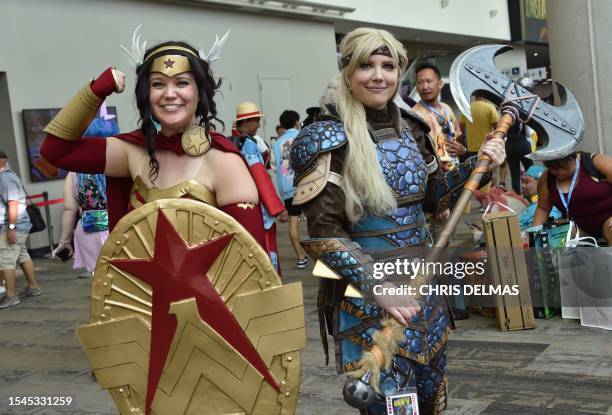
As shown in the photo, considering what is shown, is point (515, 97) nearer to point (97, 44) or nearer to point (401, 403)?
point (401, 403)

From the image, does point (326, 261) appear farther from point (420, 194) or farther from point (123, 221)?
point (123, 221)

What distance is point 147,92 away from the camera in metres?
2.59

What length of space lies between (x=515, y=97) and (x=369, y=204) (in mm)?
A: 773

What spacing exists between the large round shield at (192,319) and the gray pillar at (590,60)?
175 inches

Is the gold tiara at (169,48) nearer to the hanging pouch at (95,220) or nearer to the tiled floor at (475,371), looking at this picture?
the tiled floor at (475,371)

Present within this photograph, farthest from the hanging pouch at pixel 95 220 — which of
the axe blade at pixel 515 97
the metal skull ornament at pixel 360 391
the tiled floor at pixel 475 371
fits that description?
the metal skull ornament at pixel 360 391

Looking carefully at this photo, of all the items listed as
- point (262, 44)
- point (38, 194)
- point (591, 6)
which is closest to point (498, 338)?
point (591, 6)

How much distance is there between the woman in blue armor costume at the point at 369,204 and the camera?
2459mm

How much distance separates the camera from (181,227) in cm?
237

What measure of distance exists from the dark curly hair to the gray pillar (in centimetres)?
422

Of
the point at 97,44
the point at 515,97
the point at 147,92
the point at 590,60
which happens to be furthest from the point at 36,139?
the point at 515,97

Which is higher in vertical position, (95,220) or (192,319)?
(95,220)

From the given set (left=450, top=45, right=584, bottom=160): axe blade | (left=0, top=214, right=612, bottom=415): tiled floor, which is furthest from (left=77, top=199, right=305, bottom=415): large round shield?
(left=0, top=214, right=612, bottom=415): tiled floor

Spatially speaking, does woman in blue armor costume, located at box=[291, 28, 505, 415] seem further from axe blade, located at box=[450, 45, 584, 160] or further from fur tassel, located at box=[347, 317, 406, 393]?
axe blade, located at box=[450, 45, 584, 160]
